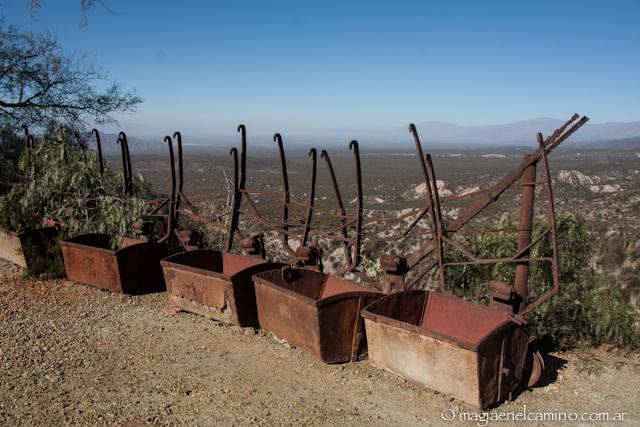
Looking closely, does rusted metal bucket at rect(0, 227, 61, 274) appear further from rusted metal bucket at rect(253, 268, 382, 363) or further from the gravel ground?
rusted metal bucket at rect(253, 268, 382, 363)

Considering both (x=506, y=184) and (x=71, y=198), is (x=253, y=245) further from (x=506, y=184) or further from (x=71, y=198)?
(x=71, y=198)

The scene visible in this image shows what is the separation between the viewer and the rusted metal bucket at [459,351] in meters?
3.95

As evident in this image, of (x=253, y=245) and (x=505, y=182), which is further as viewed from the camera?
(x=253, y=245)

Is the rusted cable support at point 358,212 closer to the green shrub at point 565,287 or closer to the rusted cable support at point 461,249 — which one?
the rusted cable support at point 461,249

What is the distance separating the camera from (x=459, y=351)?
394 centimetres

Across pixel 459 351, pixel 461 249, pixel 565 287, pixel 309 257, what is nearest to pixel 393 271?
pixel 461 249

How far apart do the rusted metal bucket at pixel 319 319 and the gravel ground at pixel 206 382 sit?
0.55 ft

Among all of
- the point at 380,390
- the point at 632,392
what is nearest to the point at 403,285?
the point at 380,390

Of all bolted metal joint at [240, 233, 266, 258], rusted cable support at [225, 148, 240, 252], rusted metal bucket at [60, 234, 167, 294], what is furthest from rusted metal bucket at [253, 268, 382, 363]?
rusted metal bucket at [60, 234, 167, 294]

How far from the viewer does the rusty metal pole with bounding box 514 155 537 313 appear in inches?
185

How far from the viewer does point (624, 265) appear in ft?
28.9

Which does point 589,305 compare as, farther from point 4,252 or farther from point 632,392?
point 4,252

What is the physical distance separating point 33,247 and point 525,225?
6.89 metres

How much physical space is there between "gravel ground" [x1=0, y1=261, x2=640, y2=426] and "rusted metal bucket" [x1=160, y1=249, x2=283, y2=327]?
15 centimetres
